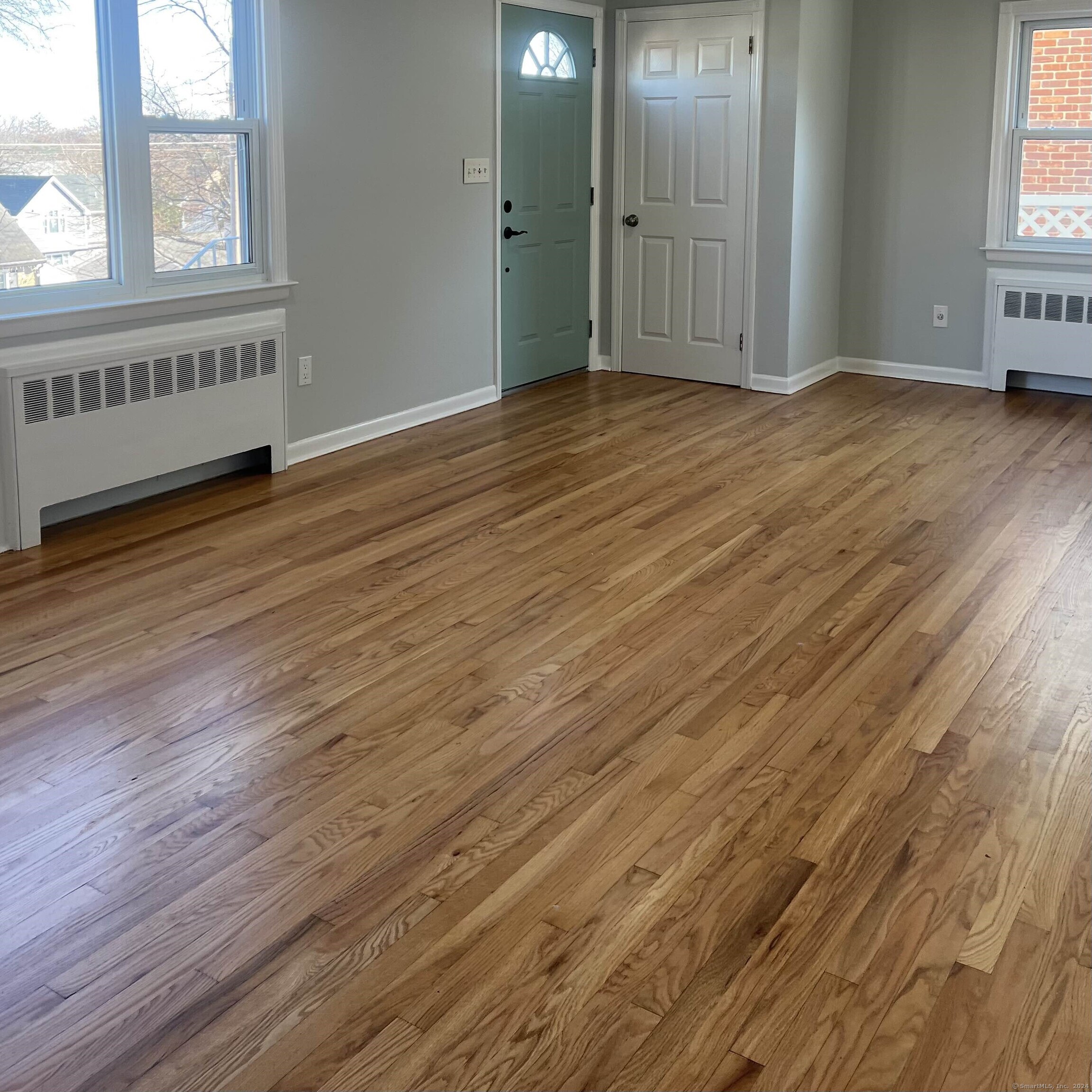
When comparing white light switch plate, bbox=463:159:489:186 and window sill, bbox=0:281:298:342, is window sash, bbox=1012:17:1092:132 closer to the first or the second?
white light switch plate, bbox=463:159:489:186

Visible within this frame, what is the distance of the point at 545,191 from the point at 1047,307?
2912 mm

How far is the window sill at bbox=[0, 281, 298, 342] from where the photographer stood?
4.18 m

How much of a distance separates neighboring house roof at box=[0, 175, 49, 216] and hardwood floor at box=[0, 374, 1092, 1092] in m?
1.16

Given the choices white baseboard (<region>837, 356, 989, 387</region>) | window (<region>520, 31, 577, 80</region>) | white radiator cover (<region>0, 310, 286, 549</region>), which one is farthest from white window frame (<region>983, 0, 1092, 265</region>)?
white radiator cover (<region>0, 310, 286, 549</region>)

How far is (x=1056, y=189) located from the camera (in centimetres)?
684

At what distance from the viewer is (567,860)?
2.43 metres

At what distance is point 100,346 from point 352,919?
9.51 feet

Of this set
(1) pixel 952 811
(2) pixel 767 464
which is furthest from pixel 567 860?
(2) pixel 767 464

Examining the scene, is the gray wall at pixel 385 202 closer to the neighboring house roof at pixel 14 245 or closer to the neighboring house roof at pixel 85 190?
the neighboring house roof at pixel 85 190

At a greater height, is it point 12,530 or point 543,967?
point 12,530

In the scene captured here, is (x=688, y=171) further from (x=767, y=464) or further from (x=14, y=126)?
(x=14, y=126)

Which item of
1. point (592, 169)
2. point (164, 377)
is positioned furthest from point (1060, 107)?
point (164, 377)

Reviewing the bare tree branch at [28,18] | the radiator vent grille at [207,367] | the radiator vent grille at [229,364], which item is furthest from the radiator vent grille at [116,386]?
the bare tree branch at [28,18]

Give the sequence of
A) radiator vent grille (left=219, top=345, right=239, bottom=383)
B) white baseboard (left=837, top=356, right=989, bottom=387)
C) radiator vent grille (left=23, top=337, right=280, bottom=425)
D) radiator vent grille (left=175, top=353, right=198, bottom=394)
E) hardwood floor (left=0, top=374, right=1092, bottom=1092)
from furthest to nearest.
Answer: white baseboard (left=837, top=356, right=989, bottom=387) < radiator vent grille (left=219, top=345, right=239, bottom=383) < radiator vent grille (left=175, top=353, right=198, bottom=394) < radiator vent grille (left=23, top=337, right=280, bottom=425) < hardwood floor (left=0, top=374, right=1092, bottom=1092)
